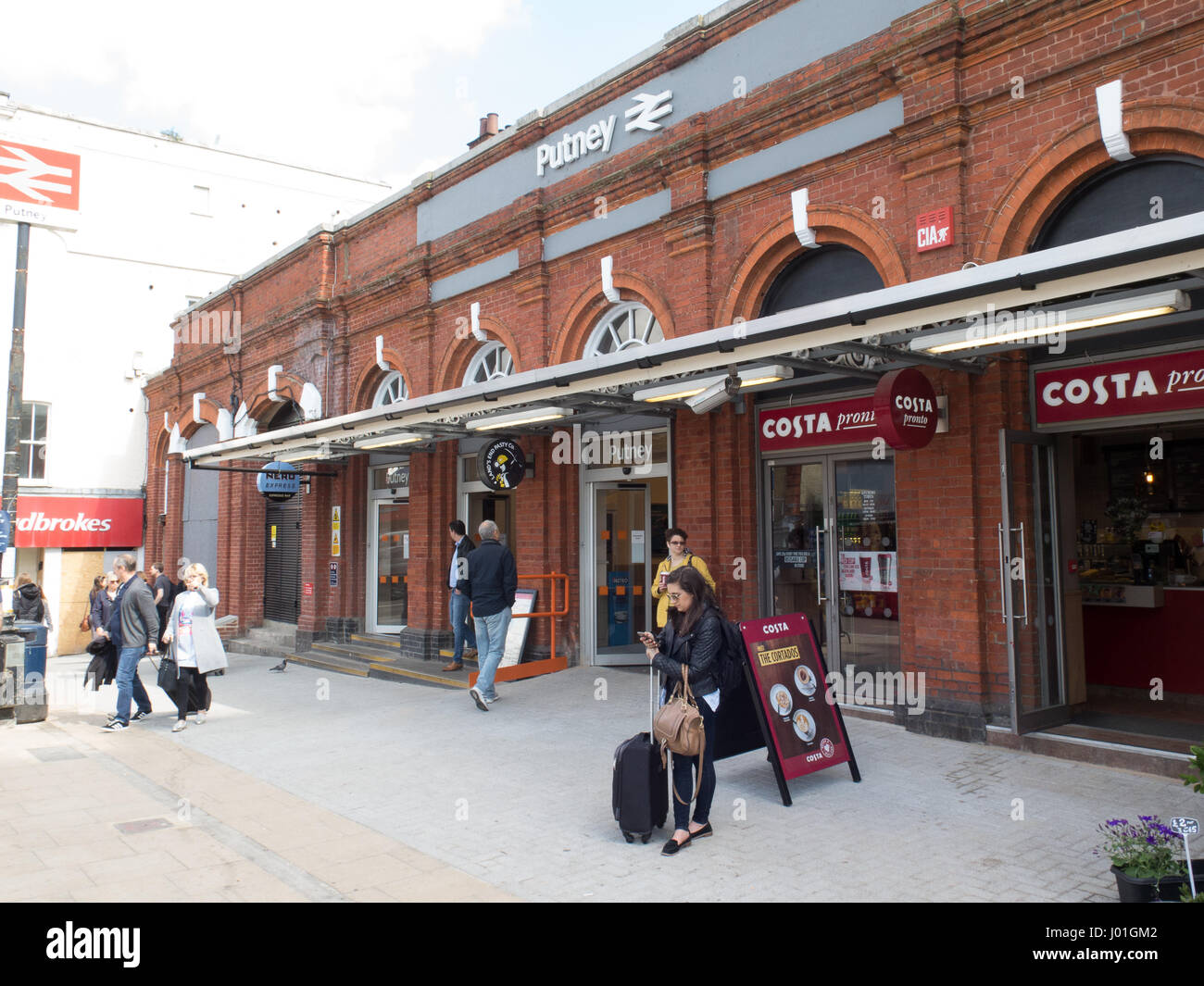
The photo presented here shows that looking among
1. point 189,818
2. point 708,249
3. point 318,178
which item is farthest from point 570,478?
point 318,178

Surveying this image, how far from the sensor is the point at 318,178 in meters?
27.5

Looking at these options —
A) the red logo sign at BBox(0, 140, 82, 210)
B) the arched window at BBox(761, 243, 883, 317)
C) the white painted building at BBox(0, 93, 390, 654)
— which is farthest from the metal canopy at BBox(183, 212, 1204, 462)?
the white painted building at BBox(0, 93, 390, 654)

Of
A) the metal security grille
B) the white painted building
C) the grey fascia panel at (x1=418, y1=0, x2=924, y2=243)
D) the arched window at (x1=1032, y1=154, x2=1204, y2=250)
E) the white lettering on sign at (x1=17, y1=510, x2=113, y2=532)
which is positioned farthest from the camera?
the white painted building

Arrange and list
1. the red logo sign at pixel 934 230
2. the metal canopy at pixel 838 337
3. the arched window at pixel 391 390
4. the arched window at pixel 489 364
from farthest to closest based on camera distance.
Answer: the arched window at pixel 391 390 < the arched window at pixel 489 364 < the red logo sign at pixel 934 230 < the metal canopy at pixel 838 337

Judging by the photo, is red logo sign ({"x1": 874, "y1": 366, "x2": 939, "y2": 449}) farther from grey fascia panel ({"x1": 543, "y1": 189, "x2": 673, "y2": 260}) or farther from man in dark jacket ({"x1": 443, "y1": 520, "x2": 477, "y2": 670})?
man in dark jacket ({"x1": 443, "y1": 520, "x2": 477, "y2": 670})

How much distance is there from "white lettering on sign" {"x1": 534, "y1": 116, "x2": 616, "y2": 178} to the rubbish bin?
341 inches

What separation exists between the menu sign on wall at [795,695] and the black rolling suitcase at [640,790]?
100 cm

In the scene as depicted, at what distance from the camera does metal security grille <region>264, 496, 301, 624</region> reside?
17.9 m

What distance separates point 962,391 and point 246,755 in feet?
23.5

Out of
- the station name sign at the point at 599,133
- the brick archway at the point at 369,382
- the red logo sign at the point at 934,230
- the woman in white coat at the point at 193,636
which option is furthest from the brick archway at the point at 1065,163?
the brick archway at the point at 369,382

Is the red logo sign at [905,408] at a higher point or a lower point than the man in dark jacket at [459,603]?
higher

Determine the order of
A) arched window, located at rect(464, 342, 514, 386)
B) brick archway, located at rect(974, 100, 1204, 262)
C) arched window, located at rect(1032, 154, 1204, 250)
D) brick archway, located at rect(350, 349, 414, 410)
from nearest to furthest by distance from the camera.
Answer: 1. brick archway, located at rect(974, 100, 1204, 262)
2. arched window, located at rect(1032, 154, 1204, 250)
3. arched window, located at rect(464, 342, 514, 386)
4. brick archway, located at rect(350, 349, 414, 410)

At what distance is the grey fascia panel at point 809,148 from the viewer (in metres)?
8.28

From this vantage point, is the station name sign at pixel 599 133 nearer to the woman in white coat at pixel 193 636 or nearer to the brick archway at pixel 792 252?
the brick archway at pixel 792 252
